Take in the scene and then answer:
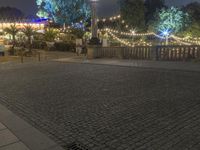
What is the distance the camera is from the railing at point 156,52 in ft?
45.8

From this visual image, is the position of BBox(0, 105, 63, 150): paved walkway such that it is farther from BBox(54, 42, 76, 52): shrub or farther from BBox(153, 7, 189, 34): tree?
BBox(153, 7, 189, 34): tree

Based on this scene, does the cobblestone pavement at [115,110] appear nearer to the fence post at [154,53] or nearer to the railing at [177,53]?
the railing at [177,53]

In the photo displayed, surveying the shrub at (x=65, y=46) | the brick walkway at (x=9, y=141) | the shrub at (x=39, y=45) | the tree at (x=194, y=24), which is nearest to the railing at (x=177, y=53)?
the brick walkway at (x=9, y=141)

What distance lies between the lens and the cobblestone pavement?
4371mm

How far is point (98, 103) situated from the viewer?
263 inches

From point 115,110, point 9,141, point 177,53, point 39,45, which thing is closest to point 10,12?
point 39,45

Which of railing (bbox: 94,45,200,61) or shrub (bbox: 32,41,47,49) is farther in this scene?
shrub (bbox: 32,41,47,49)

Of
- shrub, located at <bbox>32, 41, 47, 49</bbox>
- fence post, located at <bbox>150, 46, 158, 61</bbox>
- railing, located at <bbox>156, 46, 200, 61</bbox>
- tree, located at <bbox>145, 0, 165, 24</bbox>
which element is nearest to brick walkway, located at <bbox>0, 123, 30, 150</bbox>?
railing, located at <bbox>156, 46, 200, 61</bbox>

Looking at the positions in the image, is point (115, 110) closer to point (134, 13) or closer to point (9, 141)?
point (9, 141)

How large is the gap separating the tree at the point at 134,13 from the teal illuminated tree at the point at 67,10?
6690 millimetres

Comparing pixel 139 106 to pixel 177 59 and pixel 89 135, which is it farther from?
pixel 177 59

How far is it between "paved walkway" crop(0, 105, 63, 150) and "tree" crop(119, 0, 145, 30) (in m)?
41.1

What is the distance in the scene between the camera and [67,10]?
4209 cm

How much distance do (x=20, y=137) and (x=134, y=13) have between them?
42.4 metres
